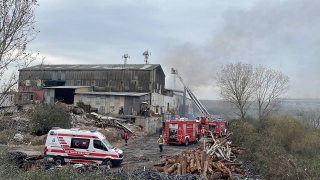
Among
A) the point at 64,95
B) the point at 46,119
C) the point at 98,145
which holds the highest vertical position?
the point at 64,95

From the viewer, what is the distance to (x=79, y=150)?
650 inches

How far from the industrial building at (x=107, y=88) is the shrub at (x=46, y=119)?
13.3m

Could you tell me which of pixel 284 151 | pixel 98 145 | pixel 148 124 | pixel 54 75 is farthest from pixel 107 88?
pixel 284 151

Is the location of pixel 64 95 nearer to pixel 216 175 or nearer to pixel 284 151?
pixel 284 151

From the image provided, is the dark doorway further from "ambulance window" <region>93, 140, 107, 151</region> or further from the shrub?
"ambulance window" <region>93, 140, 107, 151</region>

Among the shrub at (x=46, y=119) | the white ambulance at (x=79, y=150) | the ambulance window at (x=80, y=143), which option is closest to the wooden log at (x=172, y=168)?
the white ambulance at (x=79, y=150)

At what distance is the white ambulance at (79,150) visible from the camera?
16484 mm

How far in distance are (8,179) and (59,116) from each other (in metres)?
19.7

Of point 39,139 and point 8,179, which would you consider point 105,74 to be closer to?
point 39,139

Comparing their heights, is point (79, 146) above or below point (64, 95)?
below

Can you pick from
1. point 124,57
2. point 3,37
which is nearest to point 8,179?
point 3,37

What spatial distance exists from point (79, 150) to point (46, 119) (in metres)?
10.7

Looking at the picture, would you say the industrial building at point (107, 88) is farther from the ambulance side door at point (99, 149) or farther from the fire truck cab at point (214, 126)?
the ambulance side door at point (99, 149)

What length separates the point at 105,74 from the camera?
45.6 meters
